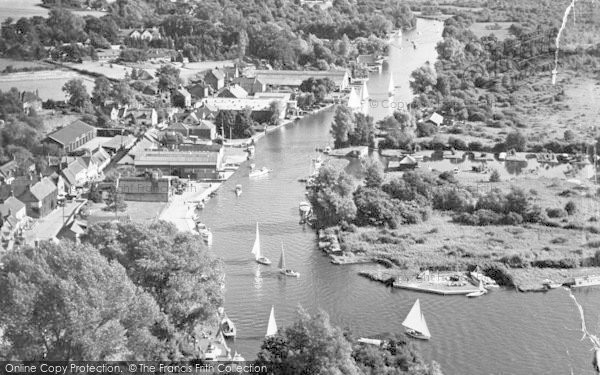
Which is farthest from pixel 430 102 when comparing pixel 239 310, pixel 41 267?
pixel 41 267

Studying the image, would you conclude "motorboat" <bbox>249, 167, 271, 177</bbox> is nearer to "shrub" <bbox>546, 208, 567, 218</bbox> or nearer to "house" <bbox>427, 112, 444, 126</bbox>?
"house" <bbox>427, 112, 444, 126</bbox>

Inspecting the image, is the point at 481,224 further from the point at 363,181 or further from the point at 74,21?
the point at 74,21

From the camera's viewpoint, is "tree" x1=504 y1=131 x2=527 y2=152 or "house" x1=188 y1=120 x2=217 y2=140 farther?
"house" x1=188 y1=120 x2=217 y2=140

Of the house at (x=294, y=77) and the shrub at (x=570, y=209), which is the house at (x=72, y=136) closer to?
the house at (x=294, y=77)

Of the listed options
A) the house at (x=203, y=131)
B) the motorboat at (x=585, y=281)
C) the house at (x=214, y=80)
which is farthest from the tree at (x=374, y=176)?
the house at (x=214, y=80)

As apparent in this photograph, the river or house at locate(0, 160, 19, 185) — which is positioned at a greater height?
house at locate(0, 160, 19, 185)

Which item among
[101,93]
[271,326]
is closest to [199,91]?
[101,93]

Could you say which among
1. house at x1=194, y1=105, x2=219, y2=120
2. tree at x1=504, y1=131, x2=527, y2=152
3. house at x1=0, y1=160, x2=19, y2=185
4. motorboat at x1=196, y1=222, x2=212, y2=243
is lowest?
motorboat at x1=196, y1=222, x2=212, y2=243

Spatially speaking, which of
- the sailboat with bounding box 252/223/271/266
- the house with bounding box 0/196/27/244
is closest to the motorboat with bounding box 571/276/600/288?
the sailboat with bounding box 252/223/271/266
